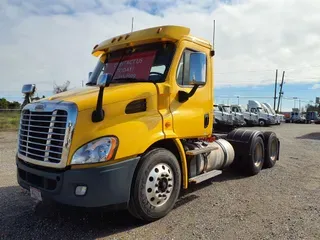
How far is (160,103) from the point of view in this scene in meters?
4.73

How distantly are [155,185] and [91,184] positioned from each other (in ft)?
3.34

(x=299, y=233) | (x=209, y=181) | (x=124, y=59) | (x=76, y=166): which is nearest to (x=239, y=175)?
(x=209, y=181)

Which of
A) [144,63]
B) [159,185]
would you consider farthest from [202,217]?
[144,63]

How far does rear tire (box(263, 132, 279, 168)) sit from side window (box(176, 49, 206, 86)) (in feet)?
13.5

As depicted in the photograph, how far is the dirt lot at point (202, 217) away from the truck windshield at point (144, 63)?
83.9 inches

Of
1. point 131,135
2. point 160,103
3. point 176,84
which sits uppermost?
point 176,84

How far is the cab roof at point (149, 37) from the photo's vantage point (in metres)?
5.00

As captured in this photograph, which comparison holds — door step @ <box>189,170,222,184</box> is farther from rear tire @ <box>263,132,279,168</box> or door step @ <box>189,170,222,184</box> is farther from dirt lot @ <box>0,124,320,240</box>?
rear tire @ <box>263,132,279,168</box>

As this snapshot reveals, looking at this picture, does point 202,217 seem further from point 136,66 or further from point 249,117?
point 249,117

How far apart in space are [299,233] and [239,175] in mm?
3368

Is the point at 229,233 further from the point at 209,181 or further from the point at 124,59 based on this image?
the point at 124,59

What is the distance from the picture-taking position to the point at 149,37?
16.7ft

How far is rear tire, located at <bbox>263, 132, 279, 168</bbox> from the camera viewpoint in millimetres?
8281

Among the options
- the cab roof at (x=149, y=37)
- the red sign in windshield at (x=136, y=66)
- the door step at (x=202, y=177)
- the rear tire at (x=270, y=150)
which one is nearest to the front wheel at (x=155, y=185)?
the door step at (x=202, y=177)
